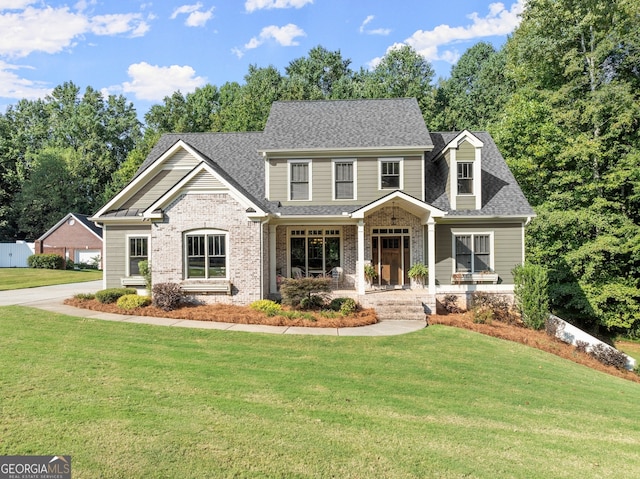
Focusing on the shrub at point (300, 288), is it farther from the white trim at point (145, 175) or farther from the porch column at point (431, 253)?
the white trim at point (145, 175)

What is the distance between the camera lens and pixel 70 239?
39.5 meters

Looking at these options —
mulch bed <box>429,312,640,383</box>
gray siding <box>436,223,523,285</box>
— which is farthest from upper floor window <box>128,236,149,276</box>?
gray siding <box>436,223,523,285</box>

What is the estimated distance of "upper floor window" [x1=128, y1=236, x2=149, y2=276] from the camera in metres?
16.1

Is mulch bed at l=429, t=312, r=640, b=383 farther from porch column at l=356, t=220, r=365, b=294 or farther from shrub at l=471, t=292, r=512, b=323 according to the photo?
porch column at l=356, t=220, r=365, b=294

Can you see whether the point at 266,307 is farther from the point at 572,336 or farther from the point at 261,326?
the point at 572,336

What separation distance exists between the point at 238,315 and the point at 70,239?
3522cm

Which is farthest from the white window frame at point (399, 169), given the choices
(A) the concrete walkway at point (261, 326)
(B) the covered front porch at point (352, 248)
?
(A) the concrete walkway at point (261, 326)

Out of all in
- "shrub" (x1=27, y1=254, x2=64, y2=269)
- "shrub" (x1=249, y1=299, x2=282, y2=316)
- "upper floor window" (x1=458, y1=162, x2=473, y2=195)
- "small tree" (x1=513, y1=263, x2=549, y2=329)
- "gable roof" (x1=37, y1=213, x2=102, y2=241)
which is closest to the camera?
"shrub" (x1=249, y1=299, x2=282, y2=316)

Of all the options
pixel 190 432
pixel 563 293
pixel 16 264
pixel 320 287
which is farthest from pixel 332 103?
pixel 16 264

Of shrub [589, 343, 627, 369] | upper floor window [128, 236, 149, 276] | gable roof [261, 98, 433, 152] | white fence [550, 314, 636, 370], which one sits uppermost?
gable roof [261, 98, 433, 152]

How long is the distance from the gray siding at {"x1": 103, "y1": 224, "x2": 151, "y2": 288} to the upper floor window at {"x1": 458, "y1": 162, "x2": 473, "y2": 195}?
42.2 feet

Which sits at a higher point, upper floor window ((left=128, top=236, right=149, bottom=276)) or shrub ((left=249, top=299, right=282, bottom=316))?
upper floor window ((left=128, top=236, right=149, bottom=276))

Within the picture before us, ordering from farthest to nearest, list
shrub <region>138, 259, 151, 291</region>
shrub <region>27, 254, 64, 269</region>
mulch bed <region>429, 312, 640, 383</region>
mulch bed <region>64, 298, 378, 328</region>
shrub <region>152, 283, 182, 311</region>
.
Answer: shrub <region>27, 254, 64, 269</region> → shrub <region>138, 259, 151, 291</region> → shrub <region>152, 283, 182, 311</region> → mulch bed <region>64, 298, 378, 328</region> → mulch bed <region>429, 312, 640, 383</region>

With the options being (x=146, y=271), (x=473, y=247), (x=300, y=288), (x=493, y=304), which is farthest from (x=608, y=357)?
(x=146, y=271)
